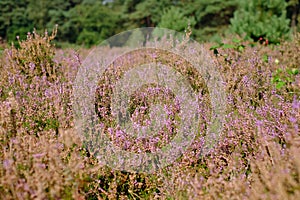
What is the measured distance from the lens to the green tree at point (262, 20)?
11.5m

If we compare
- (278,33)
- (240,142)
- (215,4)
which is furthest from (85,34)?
(240,142)

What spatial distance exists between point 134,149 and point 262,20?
440 inches

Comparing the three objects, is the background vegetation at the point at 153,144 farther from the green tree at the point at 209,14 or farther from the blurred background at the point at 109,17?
the green tree at the point at 209,14

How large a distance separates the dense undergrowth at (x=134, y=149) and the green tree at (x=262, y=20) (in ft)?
24.7

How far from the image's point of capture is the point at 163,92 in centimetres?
343

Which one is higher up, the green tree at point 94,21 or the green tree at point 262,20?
the green tree at point 262,20

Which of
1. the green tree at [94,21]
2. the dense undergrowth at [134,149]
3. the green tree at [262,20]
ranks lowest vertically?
the green tree at [94,21]

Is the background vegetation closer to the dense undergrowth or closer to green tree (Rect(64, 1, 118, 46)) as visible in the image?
the dense undergrowth

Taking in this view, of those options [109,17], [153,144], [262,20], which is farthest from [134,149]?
[109,17]

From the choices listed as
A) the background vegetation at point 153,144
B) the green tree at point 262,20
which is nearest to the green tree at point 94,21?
the green tree at point 262,20

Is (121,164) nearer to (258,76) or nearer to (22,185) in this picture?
(22,185)

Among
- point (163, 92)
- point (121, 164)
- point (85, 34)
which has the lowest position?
point (85, 34)

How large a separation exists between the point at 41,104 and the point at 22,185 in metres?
1.65

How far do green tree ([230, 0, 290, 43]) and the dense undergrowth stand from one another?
7.54 m
